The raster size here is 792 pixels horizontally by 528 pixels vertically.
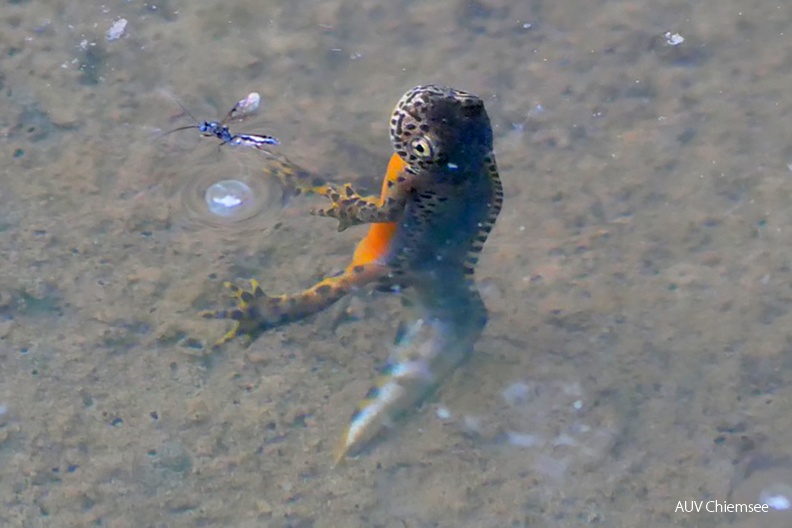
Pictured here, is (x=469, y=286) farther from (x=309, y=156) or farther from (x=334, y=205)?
(x=309, y=156)

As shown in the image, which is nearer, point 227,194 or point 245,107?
point 227,194

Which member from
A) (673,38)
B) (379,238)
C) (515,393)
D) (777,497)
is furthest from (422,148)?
(777,497)

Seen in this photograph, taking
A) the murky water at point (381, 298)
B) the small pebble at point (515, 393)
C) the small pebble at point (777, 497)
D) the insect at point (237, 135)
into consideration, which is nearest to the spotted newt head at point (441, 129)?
the murky water at point (381, 298)

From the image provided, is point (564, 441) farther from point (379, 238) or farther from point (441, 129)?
point (441, 129)

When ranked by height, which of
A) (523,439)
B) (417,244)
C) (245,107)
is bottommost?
(523,439)

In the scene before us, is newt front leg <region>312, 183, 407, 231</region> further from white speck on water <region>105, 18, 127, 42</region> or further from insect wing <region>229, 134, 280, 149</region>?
white speck on water <region>105, 18, 127, 42</region>

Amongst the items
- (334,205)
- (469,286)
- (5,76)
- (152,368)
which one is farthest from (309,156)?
(5,76)

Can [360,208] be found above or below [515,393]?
above

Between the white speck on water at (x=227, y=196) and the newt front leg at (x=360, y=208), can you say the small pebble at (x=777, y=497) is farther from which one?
the white speck on water at (x=227, y=196)
